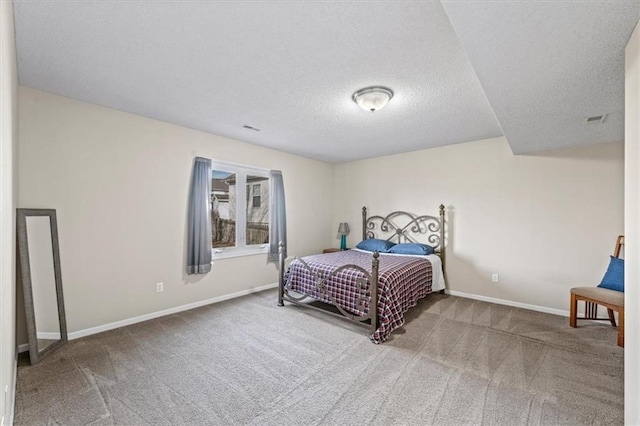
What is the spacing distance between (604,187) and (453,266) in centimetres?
212

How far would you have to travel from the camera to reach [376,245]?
194 inches

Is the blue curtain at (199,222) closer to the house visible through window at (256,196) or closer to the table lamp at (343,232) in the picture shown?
the house visible through window at (256,196)

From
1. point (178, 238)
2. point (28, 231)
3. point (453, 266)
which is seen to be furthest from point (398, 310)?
point (28, 231)

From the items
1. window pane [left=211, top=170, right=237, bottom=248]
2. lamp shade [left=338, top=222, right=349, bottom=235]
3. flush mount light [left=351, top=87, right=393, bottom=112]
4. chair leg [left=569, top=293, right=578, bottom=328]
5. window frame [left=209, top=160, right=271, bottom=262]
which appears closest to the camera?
flush mount light [left=351, top=87, right=393, bottom=112]

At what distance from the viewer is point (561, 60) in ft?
5.66

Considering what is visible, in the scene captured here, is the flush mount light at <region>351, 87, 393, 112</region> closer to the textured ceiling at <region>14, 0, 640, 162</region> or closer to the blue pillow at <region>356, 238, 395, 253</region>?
the textured ceiling at <region>14, 0, 640, 162</region>

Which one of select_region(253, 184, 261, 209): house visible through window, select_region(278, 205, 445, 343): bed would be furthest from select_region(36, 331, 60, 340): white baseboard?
select_region(253, 184, 261, 209): house visible through window

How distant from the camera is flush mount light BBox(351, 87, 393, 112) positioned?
256 centimetres

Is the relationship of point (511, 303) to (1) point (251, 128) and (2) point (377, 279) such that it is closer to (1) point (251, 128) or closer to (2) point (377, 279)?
(2) point (377, 279)

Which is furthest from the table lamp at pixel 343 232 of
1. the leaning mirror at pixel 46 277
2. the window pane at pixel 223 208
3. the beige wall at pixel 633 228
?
the beige wall at pixel 633 228

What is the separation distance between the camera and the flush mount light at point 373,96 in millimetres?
2562

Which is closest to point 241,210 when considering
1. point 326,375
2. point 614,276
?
point 326,375

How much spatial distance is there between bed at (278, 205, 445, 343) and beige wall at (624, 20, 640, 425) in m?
1.80

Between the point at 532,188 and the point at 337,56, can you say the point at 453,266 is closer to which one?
the point at 532,188
